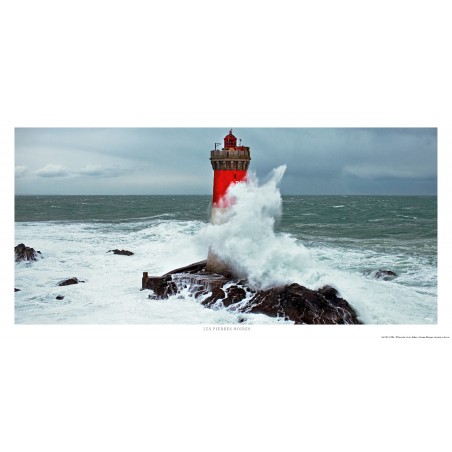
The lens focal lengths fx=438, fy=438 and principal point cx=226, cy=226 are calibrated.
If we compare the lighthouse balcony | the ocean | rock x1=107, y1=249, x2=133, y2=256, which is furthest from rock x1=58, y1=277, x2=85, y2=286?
the lighthouse balcony

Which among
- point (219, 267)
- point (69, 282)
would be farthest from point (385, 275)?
point (69, 282)

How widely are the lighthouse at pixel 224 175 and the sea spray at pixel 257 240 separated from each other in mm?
88

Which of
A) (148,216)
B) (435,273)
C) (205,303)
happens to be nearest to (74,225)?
(148,216)

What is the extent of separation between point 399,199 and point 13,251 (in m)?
5.97

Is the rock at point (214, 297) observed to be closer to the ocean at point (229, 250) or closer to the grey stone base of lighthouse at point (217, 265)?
the ocean at point (229, 250)

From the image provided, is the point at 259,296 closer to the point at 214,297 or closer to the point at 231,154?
the point at 214,297

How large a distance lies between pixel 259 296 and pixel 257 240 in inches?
37.1

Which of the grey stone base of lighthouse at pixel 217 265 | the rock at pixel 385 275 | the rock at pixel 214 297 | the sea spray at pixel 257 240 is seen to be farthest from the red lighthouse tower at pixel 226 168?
the rock at pixel 385 275

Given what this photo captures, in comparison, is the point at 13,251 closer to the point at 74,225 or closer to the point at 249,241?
the point at 74,225

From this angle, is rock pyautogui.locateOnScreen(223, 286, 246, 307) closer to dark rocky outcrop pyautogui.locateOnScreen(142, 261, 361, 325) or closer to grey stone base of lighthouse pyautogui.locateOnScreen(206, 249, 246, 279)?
dark rocky outcrop pyautogui.locateOnScreen(142, 261, 361, 325)

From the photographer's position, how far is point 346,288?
6773mm

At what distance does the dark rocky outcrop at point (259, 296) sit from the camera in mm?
6352

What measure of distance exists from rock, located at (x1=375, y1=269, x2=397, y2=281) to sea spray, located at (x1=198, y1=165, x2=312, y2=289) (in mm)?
1114

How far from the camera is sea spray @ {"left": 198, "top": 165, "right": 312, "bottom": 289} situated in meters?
6.90
